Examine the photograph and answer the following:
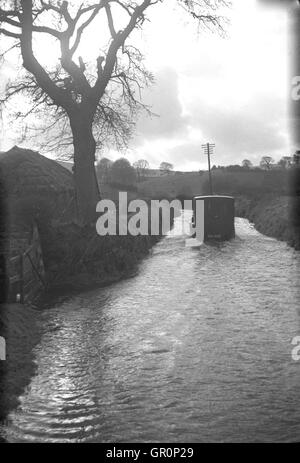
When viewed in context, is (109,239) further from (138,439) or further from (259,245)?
(138,439)

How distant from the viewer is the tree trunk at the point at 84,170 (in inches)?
855

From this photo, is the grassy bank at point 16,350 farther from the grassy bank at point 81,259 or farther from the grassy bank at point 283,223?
the grassy bank at point 283,223

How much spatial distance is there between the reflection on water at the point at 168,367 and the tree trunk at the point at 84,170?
5.97 meters

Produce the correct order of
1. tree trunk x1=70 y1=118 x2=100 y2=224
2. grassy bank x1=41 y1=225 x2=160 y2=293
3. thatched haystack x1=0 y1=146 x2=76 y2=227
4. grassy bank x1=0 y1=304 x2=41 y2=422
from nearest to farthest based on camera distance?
grassy bank x1=0 y1=304 x2=41 y2=422 < grassy bank x1=41 y1=225 x2=160 y2=293 < tree trunk x1=70 y1=118 x2=100 y2=224 < thatched haystack x1=0 y1=146 x2=76 y2=227

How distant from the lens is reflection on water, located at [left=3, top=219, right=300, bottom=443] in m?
6.82

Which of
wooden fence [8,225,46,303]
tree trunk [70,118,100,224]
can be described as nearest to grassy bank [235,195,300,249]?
tree trunk [70,118,100,224]

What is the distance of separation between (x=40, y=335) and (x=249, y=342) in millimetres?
4486

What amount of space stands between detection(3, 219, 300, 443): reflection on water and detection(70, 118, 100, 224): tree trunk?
5968 millimetres

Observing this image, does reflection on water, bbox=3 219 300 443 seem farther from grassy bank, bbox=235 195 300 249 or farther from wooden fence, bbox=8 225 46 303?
grassy bank, bbox=235 195 300 249

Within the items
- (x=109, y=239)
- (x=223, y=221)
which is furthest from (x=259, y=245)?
(x=109, y=239)

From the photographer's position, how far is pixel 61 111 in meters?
25.3

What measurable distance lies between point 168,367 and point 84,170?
14137 mm

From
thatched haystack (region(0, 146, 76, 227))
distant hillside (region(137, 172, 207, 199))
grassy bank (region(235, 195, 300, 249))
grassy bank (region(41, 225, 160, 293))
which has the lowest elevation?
grassy bank (region(41, 225, 160, 293))

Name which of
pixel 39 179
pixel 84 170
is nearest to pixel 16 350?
pixel 84 170
